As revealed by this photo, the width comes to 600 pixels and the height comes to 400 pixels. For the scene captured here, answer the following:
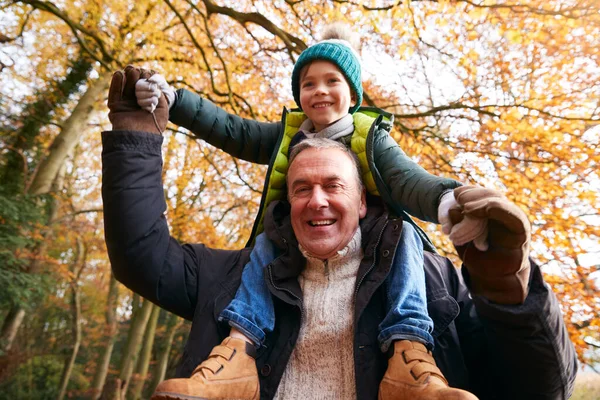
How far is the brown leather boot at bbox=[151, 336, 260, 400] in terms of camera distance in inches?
56.7

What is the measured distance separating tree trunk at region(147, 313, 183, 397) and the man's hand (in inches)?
532

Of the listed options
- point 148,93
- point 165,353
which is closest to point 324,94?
point 148,93

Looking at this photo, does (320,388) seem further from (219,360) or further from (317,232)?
(317,232)

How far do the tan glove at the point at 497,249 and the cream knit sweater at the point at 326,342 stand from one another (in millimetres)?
644

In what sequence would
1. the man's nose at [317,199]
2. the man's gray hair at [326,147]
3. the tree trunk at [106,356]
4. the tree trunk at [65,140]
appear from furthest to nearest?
the tree trunk at [106,356] → the tree trunk at [65,140] → the man's gray hair at [326,147] → the man's nose at [317,199]

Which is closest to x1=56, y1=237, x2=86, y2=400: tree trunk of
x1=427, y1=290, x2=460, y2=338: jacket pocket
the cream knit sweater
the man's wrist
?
the cream knit sweater

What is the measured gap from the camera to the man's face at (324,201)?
199 centimetres

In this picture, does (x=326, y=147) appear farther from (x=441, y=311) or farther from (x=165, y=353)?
(x=165, y=353)

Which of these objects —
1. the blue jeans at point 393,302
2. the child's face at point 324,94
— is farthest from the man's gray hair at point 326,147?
the blue jeans at point 393,302

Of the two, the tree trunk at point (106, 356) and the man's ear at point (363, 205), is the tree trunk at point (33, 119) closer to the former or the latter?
the tree trunk at point (106, 356)

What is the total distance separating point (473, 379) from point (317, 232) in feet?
2.91

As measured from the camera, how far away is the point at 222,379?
61.4 inches

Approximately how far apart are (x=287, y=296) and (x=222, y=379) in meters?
0.45

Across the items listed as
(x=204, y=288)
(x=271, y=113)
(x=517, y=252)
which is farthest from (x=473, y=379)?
(x=271, y=113)
